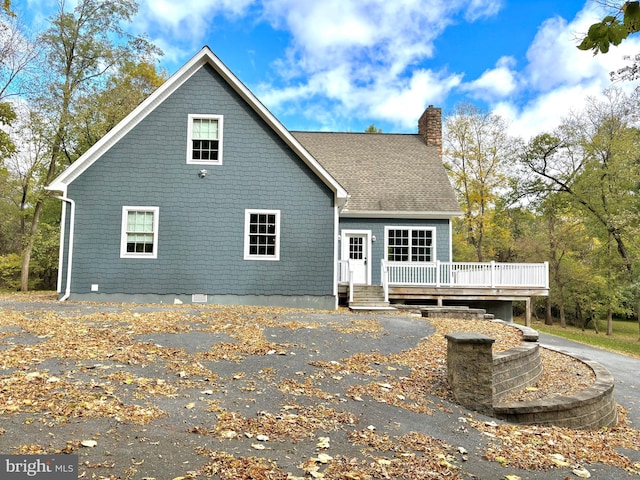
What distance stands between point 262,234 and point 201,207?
2.15m

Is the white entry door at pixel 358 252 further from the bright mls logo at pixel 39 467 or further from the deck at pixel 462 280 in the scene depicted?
the bright mls logo at pixel 39 467

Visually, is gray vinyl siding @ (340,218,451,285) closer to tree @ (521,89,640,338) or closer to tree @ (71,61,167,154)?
tree @ (521,89,640,338)

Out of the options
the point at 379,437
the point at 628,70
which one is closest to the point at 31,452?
the point at 379,437

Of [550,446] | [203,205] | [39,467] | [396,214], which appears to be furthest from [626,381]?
[203,205]

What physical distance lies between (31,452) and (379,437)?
308 centimetres

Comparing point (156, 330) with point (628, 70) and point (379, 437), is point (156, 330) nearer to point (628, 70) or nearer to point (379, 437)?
point (379, 437)

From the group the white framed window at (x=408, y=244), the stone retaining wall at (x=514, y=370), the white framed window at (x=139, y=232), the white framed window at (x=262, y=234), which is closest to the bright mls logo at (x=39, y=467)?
the stone retaining wall at (x=514, y=370)

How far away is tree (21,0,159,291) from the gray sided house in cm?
1124

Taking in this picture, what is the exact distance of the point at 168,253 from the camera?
1299 centimetres

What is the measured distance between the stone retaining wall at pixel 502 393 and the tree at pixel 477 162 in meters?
23.9

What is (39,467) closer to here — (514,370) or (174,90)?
(514,370)

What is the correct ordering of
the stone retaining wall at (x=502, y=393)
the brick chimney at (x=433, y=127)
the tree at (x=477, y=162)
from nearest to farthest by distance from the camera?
the stone retaining wall at (x=502, y=393) → the brick chimney at (x=433, y=127) → the tree at (x=477, y=162)

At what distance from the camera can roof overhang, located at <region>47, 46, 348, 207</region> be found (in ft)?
42.3

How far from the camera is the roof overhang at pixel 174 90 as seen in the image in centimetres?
1291
